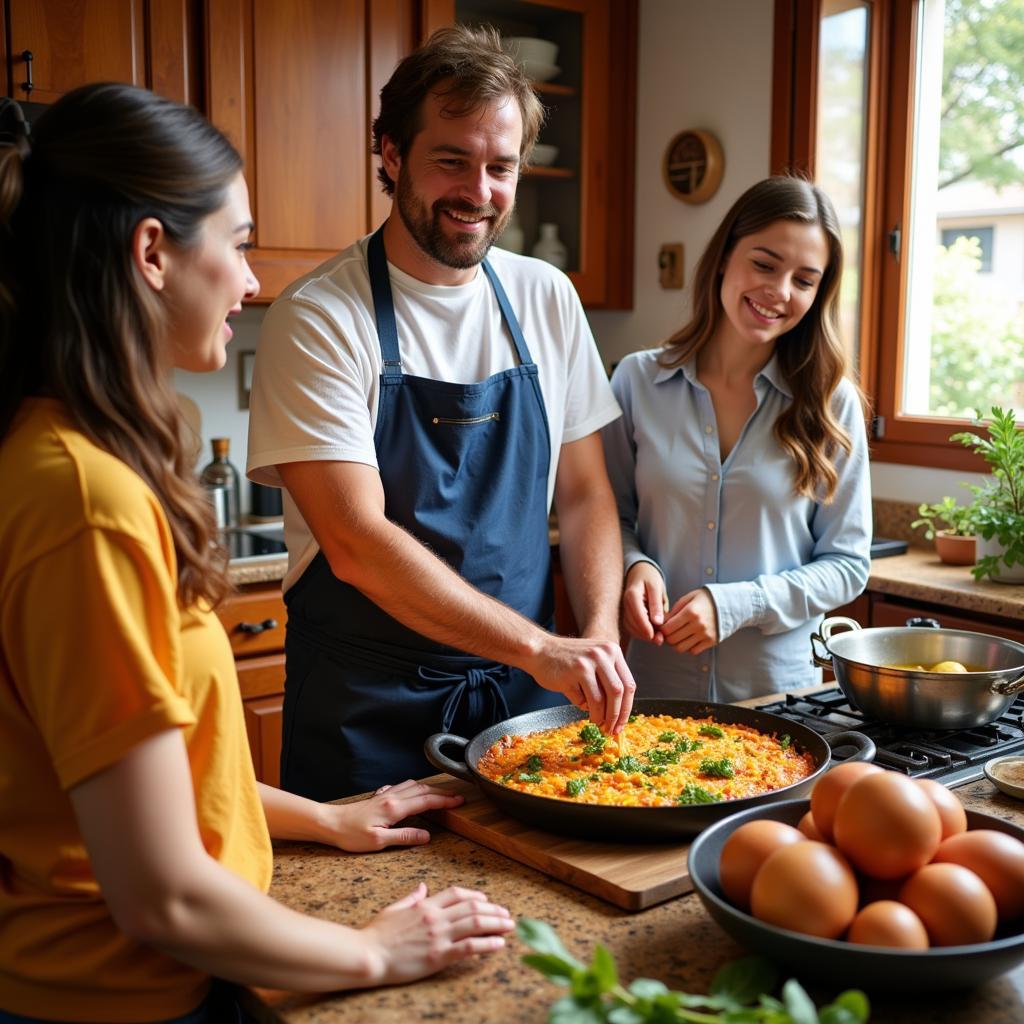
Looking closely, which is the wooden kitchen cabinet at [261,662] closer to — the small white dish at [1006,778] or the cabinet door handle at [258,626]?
the cabinet door handle at [258,626]

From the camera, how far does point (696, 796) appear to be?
→ 1382 mm

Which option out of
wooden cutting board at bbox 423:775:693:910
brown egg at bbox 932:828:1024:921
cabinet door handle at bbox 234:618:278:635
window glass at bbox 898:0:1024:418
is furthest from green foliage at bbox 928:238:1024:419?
brown egg at bbox 932:828:1024:921

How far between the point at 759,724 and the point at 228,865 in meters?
0.83

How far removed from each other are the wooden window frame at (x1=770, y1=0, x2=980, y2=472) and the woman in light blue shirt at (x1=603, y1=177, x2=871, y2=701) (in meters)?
1.27

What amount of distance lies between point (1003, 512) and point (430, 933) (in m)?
2.25

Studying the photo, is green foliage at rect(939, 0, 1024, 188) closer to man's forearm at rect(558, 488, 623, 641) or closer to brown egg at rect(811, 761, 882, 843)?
man's forearm at rect(558, 488, 623, 641)

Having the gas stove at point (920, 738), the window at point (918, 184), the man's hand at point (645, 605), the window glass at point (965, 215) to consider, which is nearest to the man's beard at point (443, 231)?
the man's hand at point (645, 605)

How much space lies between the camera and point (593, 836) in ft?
4.45

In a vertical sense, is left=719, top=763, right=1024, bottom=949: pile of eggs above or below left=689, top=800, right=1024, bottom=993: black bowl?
above

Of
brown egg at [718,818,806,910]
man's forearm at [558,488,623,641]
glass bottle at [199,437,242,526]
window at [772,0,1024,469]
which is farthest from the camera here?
glass bottle at [199,437,242,526]

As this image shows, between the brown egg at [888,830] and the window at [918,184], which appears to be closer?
the brown egg at [888,830]

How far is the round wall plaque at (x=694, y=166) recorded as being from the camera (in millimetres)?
3742

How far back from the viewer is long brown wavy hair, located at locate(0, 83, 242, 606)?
3.41 feet

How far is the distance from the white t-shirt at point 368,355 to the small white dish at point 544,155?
189cm
